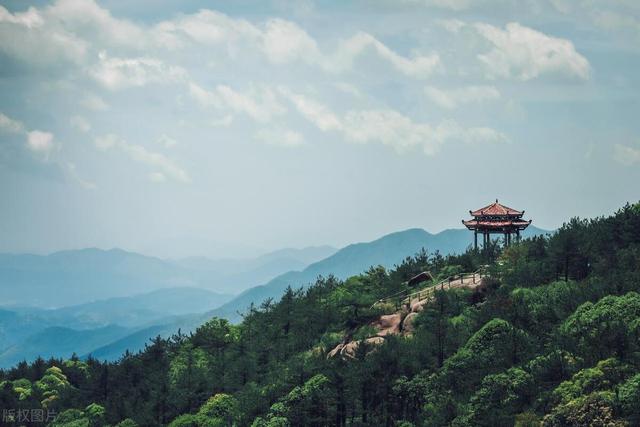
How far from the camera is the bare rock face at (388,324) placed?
245ft

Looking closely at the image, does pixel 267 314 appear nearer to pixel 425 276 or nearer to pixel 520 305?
pixel 425 276

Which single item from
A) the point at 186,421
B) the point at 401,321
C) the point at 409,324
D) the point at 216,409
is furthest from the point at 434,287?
the point at 186,421

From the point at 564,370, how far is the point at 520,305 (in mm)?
13369

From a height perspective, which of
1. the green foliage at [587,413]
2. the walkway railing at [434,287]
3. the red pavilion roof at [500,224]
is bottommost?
the green foliage at [587,413]

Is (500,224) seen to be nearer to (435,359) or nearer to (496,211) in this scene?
(496,211)

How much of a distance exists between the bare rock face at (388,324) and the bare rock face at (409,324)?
72 centimetres

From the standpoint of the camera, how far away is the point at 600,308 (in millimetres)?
57375

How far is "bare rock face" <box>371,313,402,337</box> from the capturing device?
7462 cm

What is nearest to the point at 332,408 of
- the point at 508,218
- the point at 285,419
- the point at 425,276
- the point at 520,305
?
the point at 285,419

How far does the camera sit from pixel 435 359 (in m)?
62.3

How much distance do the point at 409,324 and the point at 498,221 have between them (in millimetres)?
24518

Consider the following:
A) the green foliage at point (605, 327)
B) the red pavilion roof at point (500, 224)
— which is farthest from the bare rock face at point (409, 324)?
the red pavilion roof at point (500, 224)

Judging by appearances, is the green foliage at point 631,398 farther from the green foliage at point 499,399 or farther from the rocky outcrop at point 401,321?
the rocky outcrop at point 401,321

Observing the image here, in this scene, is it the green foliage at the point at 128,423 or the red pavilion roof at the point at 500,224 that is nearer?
the green foliage at the point at 128,423
